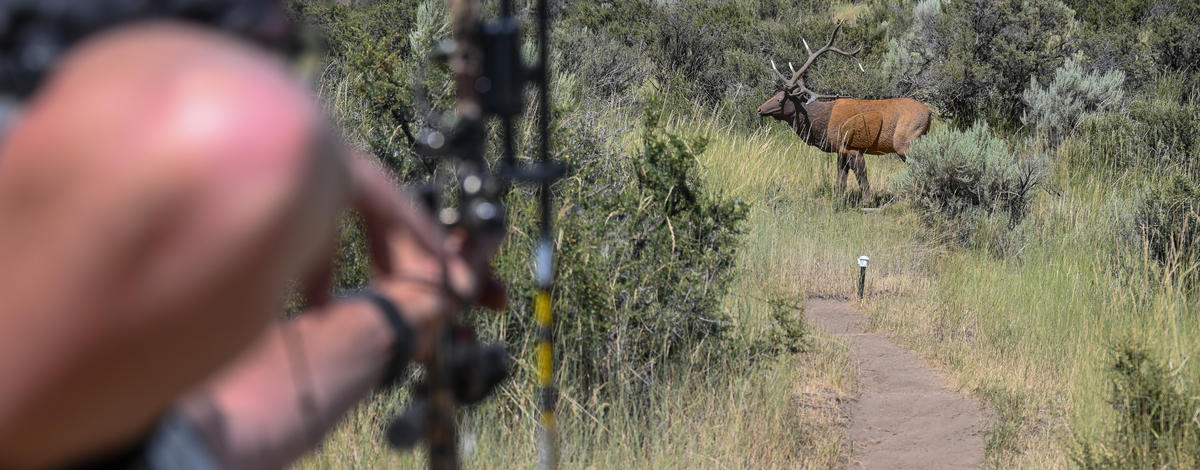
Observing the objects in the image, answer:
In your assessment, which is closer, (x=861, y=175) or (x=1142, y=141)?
(x=1142, y=141)

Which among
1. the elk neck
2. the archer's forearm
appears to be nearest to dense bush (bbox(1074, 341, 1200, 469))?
the archer's forearm

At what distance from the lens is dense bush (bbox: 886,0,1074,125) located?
10180 mm

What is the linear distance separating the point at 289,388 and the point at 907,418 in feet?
12.5

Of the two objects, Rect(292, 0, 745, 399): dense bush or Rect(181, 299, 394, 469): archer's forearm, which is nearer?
Rect(181, 299, 394, 469): archer's forearm

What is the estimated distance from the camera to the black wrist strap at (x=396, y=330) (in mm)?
854

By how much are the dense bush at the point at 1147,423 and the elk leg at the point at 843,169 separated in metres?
5.24

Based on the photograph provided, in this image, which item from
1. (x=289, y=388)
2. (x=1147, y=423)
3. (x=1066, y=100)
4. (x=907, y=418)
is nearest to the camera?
(x=289, y=388)

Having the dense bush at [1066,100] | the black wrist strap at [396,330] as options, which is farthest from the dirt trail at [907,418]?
the dense bush at [1066,100]

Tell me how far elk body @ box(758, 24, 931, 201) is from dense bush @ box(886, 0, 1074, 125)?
1822mm

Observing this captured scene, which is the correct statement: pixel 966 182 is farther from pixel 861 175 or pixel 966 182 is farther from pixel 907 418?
pixel 907 418

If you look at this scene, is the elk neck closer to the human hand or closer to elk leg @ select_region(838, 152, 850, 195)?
elk leg @ select_region(838, 152, 850, 195)

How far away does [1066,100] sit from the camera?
9477mm

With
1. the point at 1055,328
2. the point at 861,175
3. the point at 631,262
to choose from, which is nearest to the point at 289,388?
the point at 631,262

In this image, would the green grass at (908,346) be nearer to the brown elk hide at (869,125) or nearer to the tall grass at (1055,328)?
the tall grass at (1055,328)
